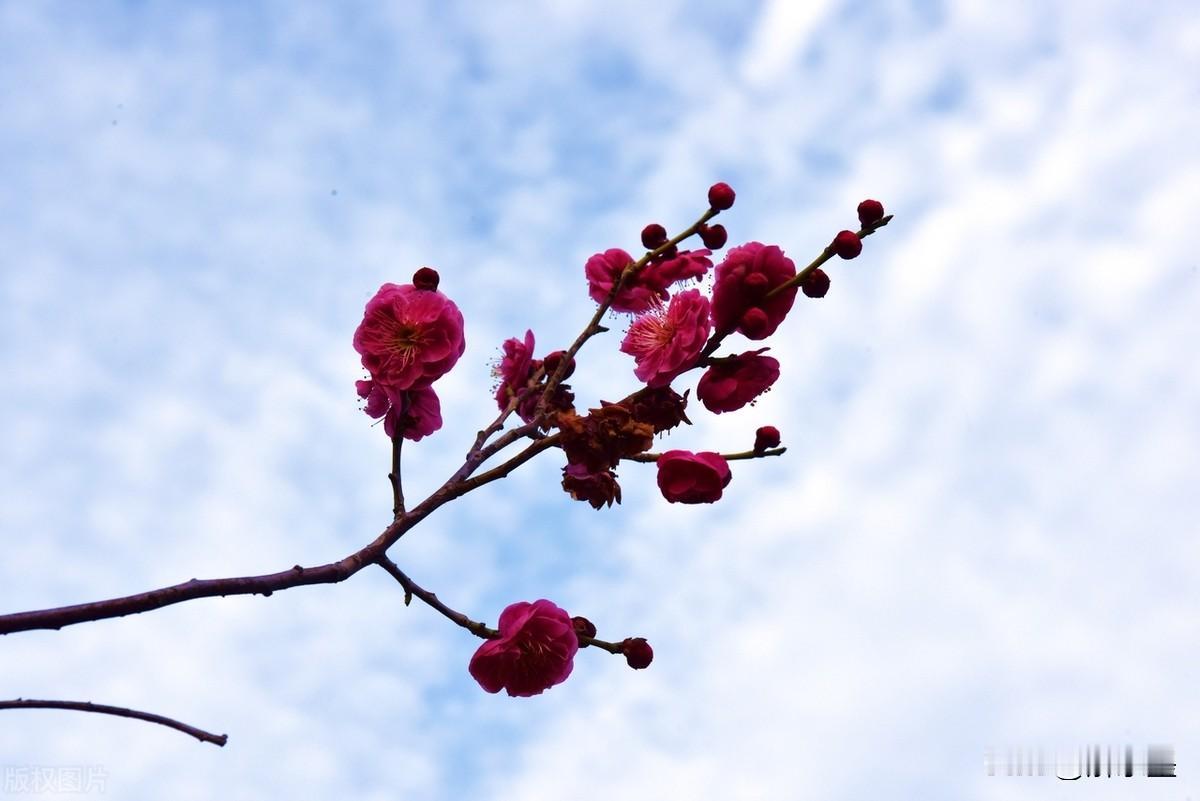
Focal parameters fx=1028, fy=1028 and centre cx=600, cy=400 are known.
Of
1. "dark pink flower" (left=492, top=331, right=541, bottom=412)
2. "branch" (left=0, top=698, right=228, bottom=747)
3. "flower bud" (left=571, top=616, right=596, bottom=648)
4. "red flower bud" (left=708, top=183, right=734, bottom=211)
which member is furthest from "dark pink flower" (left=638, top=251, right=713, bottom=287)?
"branch" (left=0, top=698, right=228, bottom=747)

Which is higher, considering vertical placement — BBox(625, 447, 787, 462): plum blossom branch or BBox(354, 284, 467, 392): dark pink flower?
BBox(354, 284, 467, 392): dark pink flower

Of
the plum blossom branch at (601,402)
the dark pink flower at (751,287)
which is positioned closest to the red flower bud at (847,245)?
the plum blossom branch at (601,402)

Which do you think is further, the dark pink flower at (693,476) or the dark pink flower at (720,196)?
the dark pink flower at (720,196)

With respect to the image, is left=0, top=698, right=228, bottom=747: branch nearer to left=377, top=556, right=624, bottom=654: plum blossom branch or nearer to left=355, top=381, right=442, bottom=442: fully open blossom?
left=377, top=556, right=624, bottom=654: plum blossom branch

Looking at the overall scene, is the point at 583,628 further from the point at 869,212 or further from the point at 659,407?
the point at 869,212

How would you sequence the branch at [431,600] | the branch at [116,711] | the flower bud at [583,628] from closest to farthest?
the branch at [116,711] < the branch at [431,600] < the flower bud at [583,628]

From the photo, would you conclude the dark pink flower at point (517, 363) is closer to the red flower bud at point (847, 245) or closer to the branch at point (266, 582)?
the branch at point (266, 582)
